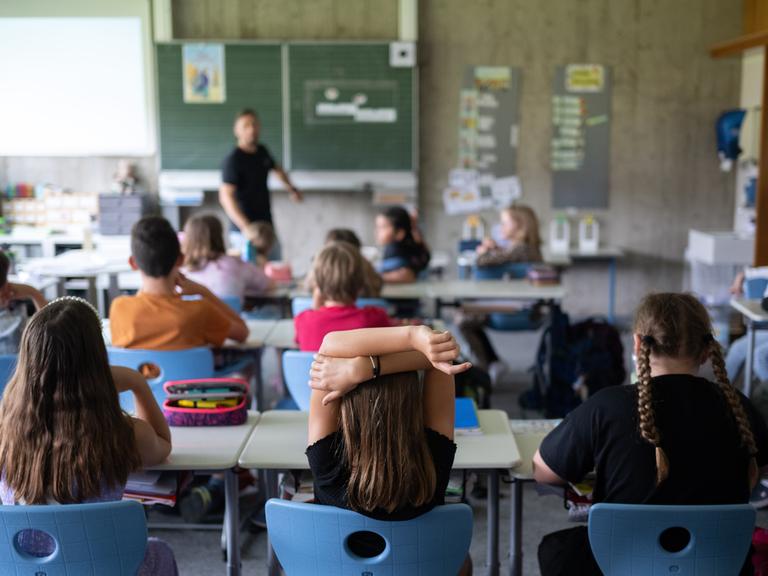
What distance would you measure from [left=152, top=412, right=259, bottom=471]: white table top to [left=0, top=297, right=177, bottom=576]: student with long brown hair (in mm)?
282

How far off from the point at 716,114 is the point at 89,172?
5180 millimetres

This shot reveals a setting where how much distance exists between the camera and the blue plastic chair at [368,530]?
1727 millimetres

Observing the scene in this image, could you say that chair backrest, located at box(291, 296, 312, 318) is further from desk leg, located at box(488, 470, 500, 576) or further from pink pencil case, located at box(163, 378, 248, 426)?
desk leg, located at box(488, 470, 500, 576)

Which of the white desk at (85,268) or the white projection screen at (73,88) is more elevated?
the white projection screen at (73,88)

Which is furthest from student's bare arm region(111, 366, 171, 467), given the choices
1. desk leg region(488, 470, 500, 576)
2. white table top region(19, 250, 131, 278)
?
white table top region(19, 250, 131, 278)

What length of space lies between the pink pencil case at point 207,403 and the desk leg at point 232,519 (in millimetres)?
212

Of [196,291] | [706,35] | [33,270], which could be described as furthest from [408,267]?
[706,35]

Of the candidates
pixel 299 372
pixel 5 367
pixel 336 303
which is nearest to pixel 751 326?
pixel 336 303

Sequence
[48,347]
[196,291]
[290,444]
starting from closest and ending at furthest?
[48,347], [290,444], [196,291]

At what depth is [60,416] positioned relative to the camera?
6.28 feet

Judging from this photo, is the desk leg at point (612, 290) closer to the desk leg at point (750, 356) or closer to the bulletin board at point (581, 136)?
the bulletin board at point (581, 136)

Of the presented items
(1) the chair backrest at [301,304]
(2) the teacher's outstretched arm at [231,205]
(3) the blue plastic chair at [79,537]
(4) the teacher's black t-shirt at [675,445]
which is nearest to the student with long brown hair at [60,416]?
(3) the blue plastic chair at [79,537]

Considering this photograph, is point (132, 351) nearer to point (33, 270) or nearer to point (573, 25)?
point (33, 270)

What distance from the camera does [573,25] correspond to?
23.9 feet
